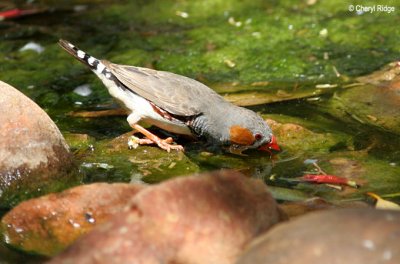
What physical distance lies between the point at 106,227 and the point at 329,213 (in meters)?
1.09

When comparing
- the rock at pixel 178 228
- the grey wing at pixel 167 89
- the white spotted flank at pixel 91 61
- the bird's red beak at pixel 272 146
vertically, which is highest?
the rock at pixel 178 228

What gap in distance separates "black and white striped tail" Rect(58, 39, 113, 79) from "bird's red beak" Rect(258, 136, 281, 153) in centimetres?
156

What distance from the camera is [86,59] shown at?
6234 millimetres

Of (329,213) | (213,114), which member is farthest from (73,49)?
(329,213)

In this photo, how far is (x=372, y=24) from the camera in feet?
27.3

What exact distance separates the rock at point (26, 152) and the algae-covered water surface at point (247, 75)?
299 mm

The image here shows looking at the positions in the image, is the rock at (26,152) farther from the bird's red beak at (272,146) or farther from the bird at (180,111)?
the bird's red beak at (272,146)

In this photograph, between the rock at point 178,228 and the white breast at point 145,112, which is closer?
the rock at point 178,228

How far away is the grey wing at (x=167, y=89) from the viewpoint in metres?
5.94

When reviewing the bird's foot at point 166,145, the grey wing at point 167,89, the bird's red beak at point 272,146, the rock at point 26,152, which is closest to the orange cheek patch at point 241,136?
the bird's red beak at point 272,146

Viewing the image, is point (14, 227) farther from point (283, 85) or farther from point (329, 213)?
point (283, 85)

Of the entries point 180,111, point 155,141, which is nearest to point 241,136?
point 180,111

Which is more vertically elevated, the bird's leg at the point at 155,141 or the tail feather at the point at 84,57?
the tail feather at the point at 84,57

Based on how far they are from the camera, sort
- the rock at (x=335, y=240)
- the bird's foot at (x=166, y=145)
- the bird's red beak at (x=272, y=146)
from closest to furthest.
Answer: the rock at (x=335, y=240)
the bird's red beak at (x=272, y=146)
the bird's foot at (x=166, y=145)
